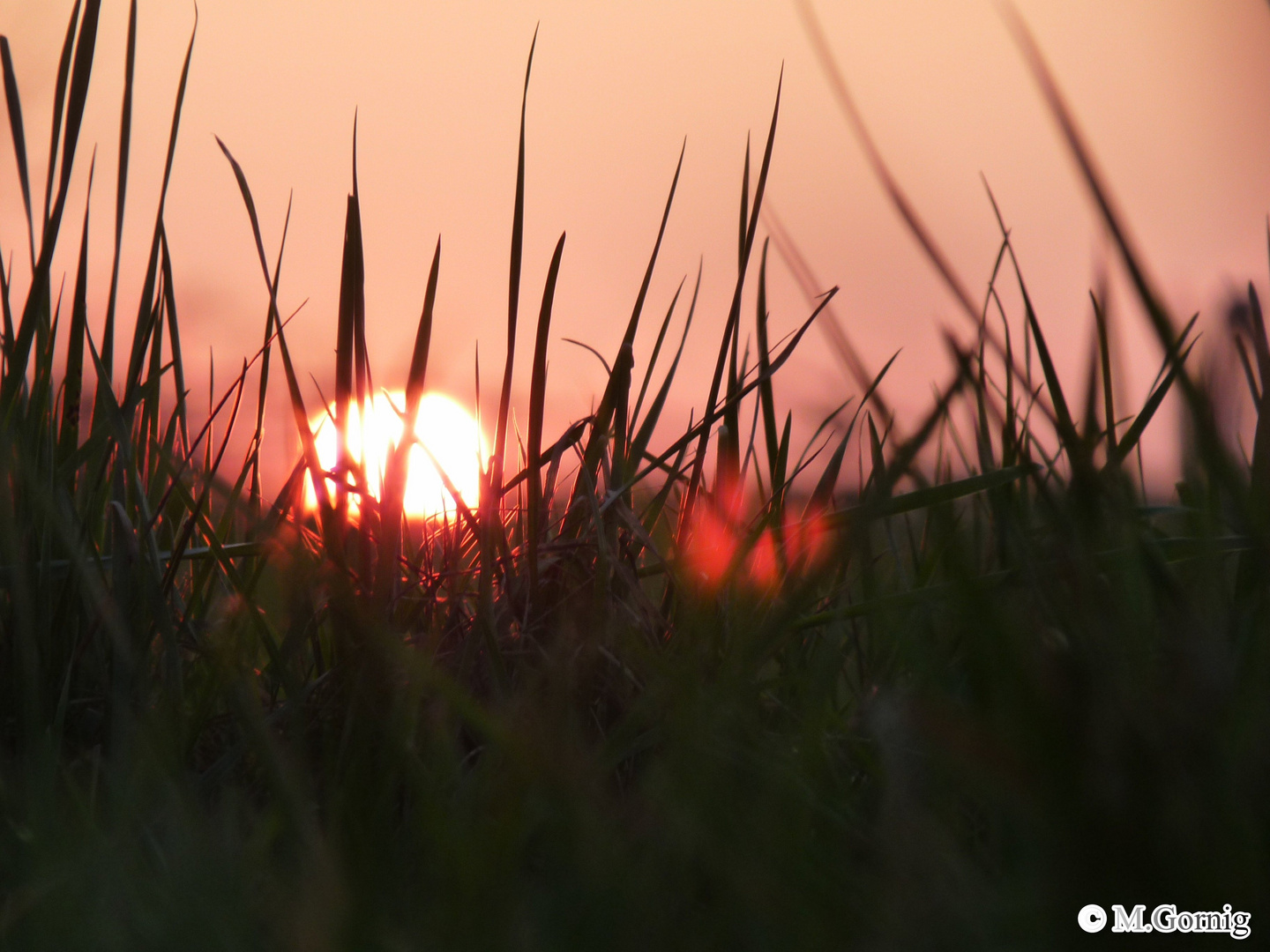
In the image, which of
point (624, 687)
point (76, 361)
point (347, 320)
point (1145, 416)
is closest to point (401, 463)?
A: point (347, 320)

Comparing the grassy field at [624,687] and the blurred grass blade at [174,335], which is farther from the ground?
the blurred grass blade at [174,335]

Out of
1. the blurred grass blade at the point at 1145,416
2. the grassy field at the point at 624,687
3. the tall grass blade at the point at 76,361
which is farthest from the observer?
the tall grass blade at the point at 76,361

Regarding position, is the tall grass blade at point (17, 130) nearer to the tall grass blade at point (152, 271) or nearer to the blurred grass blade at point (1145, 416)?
the tall grass blade at point (152, 271)

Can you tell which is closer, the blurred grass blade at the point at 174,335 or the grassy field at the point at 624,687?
the grassy field at the point at 624,687

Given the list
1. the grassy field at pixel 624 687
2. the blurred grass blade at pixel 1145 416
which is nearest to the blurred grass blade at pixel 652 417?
the grassy field at pixel 624 687

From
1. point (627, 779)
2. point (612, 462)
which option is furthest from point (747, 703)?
point (612, 462)

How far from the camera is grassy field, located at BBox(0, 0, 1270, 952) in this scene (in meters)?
0.44

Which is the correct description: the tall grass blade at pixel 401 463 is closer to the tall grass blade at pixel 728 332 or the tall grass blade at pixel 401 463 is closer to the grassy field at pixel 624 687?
the grassy field at pixel 624 687

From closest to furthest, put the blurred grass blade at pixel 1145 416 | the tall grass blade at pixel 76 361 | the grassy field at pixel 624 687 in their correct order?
the grassy field at pixel 624 687
the blurred grass blade at pixel 1145 416
the tall grass blade at pixel 76 361

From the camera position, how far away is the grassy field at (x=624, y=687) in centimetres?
44

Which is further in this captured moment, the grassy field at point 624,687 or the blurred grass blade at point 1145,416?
the blurred grass blade at point 1145,416

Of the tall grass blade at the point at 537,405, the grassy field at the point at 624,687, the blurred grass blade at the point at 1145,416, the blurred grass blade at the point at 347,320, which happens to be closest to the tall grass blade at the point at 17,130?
the grassy field at the point at 624,687

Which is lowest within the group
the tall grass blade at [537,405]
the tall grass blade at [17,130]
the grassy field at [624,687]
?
the grassy field at [624,687]

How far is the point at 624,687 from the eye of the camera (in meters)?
0.87
